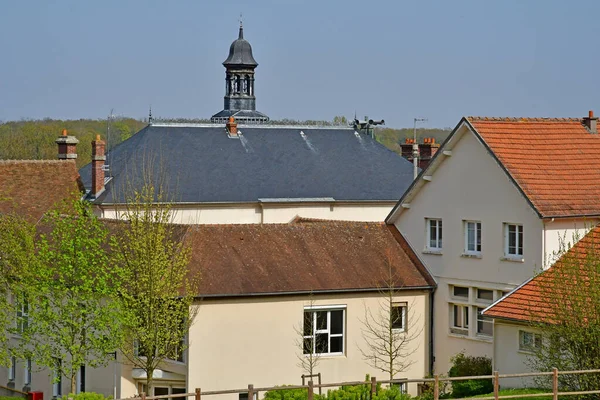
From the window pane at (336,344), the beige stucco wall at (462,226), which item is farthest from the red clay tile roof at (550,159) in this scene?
the window pane at (336,344)

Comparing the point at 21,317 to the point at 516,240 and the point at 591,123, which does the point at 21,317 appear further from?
the point at 591,123

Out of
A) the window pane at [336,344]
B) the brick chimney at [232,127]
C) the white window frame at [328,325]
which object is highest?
the brick chimney at [232,127]

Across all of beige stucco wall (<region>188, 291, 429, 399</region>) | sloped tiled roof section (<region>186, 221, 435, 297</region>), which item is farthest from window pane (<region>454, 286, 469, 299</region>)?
beige stucco wall (<region>188, 291, 429, 399</region>)

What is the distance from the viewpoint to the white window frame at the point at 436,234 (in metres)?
36.7

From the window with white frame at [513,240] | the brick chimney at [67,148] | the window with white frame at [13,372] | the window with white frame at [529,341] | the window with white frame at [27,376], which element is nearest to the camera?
the window with white frame at [529,341]

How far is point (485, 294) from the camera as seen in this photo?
3522 centimetres

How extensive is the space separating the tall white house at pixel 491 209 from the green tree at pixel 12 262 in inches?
438

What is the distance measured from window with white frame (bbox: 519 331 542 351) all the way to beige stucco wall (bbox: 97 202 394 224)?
72.3 ft

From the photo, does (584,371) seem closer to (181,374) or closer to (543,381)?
(543,381)

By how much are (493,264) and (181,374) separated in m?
8.98

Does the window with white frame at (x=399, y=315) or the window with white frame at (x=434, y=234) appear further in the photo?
the window with white frame at (x=434, y=234)

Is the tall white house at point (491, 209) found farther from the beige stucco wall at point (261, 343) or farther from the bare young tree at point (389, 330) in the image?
the beige stucco wall at point (261, 343)

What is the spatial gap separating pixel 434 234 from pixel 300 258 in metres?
4.18

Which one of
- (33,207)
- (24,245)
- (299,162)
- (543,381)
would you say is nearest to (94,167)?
(33,207)
